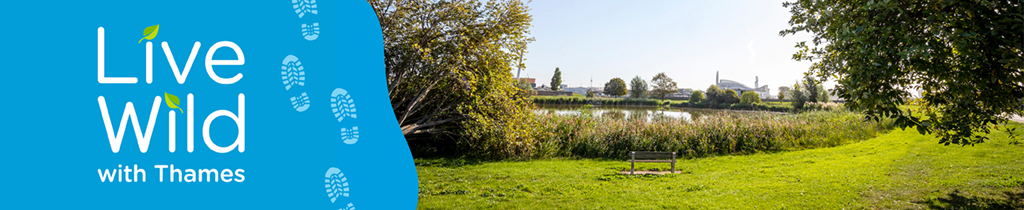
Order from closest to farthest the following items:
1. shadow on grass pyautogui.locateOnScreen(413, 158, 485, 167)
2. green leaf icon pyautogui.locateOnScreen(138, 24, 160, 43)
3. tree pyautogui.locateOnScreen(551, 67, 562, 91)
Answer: green leaf icon pyautogui.locateOnScreen(138, 24, 160, 43), shadow on grass pyautogui.locateOnScreen(413, 158, 485, 167), tree pyautogui.locateOnScreen(551, 67, 562, 91)

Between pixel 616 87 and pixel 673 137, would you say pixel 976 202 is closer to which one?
pixel 673 137

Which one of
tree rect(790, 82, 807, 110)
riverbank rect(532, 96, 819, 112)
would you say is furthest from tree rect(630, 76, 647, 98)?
tree rect(790, 82, 807, 110)

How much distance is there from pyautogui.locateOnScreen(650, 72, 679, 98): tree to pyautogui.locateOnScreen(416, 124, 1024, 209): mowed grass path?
49.6m

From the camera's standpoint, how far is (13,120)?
5984mm

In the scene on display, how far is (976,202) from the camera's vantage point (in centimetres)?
619

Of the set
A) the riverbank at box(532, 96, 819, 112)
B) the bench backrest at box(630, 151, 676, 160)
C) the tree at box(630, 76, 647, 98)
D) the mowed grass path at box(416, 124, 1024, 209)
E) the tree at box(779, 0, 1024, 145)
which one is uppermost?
the tree at box(630, 76, 647, 98)

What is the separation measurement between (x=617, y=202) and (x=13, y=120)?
772cm

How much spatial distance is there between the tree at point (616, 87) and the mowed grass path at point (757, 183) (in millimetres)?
49977

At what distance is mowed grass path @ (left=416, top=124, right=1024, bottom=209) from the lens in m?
6.72

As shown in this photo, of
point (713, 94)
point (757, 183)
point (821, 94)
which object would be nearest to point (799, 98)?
point (821, 94)

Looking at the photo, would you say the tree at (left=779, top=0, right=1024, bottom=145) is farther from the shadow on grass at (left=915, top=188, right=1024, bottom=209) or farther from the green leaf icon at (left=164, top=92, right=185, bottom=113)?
the green leaf icon at (left=164, top=92, right=185, bottom=113)

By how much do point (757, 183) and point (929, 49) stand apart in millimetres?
4519

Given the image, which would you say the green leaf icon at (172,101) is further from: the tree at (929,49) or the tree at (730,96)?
the tree at (730,96)

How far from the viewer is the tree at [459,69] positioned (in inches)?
382
